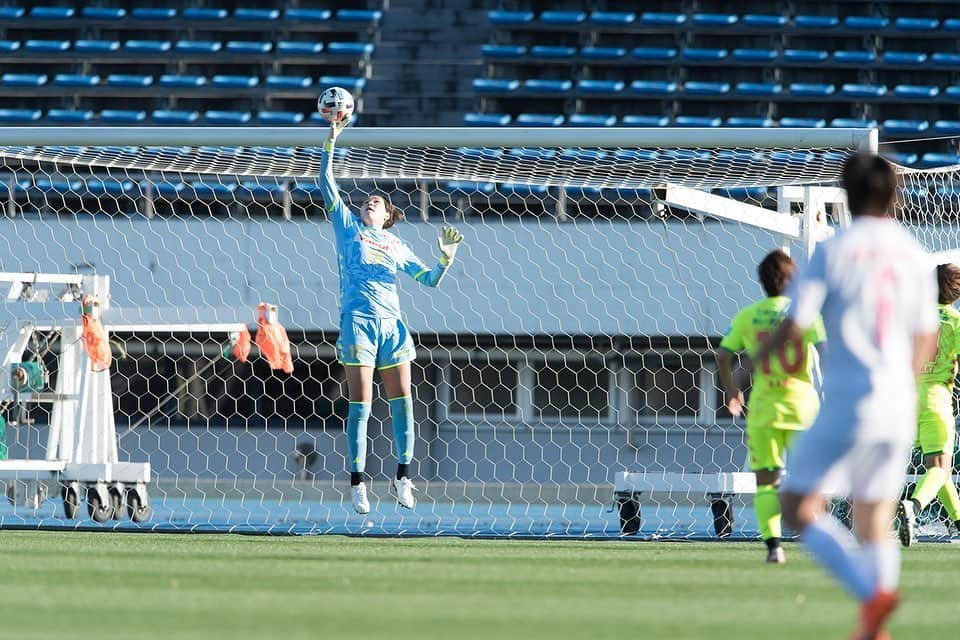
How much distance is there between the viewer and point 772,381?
19.7ft

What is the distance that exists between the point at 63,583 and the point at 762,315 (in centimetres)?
304

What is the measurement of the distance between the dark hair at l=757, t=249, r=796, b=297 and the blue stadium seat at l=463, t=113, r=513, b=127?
40.6 feet

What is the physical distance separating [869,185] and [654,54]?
51.4 ft

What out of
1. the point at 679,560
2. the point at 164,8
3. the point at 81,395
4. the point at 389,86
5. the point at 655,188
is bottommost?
the point at 679,560

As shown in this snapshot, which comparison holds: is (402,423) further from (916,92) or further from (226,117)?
(916,92)

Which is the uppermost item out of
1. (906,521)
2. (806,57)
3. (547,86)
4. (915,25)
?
(915,25)

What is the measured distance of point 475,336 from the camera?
16094 millimetres

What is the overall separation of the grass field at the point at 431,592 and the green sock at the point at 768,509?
18 cm

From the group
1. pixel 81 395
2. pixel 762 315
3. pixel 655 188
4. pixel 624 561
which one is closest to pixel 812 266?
pixel 762 315

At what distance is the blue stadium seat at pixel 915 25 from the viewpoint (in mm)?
19109

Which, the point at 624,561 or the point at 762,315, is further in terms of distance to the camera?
the point at 624,561

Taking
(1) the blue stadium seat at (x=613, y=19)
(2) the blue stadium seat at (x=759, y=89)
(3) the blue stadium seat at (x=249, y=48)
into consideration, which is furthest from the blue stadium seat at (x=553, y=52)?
(3) the blue stadium seat at (x=249, y=48)

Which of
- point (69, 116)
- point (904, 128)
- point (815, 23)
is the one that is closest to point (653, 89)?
point (815, 23)

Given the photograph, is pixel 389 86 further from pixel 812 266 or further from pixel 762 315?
pixel 812 266
